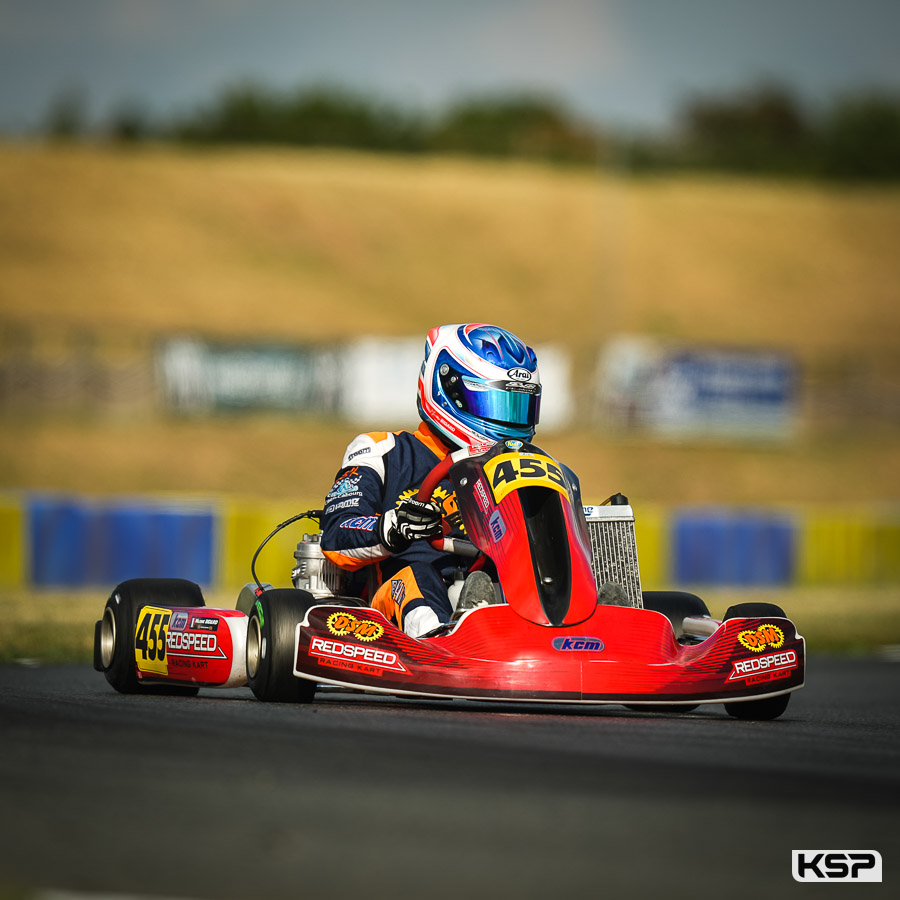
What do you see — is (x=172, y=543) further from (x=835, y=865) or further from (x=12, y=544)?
(x=835, y=865)

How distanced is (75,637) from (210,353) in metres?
20.7

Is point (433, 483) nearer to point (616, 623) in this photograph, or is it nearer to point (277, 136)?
point (616, 623)

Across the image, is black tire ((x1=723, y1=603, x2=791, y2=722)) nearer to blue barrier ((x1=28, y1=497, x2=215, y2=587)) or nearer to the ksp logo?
the ksp logo

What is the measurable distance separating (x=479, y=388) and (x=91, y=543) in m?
8.99

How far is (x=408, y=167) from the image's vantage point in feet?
190

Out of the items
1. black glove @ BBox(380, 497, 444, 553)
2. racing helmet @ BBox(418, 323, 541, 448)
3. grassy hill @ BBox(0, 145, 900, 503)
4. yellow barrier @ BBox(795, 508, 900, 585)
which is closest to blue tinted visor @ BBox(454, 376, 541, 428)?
racing helmet @ BBox(418, 323, 541, 448)

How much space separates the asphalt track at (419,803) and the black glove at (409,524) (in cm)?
70

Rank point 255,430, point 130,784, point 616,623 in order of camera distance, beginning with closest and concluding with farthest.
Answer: point 130,784, point 616,623, point 255,430

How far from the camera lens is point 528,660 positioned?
621 cm

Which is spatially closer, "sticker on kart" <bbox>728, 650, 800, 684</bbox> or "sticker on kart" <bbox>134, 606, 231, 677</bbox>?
"sticker on kart" <bbox>728, 650, 800, 684</bbox>

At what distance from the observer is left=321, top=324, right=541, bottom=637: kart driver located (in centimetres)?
684

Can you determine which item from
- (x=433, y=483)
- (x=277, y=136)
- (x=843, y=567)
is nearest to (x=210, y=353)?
(x=843, y=567)

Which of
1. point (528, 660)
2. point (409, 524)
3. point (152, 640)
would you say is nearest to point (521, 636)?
point (528, 660)

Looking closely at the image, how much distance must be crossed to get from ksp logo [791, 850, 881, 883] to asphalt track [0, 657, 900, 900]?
5 cm
